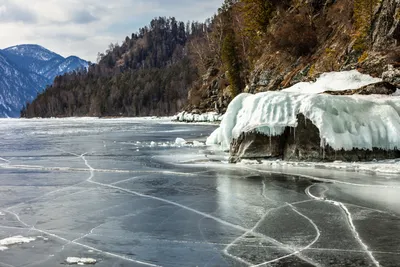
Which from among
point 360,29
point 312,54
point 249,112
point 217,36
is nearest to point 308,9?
point 312,54

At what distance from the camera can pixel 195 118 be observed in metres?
73.0

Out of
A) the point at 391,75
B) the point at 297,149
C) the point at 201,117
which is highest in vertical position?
the point at 391,75

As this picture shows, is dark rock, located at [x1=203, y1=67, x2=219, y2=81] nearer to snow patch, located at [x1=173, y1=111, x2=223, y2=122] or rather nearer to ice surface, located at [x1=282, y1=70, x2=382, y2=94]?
snow patch, located at [x1=173, y1=111, x2=223, y2=122]

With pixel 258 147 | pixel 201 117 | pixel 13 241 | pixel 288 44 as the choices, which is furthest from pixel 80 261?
pixel 201 117

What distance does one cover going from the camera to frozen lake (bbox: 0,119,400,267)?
20.6ft

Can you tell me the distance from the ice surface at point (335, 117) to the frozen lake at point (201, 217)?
220cm

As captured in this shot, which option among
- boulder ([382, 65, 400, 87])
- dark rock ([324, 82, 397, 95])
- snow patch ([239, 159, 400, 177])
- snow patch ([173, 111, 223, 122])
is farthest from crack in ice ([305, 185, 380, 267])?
snow patch ([173, 111, 223, 122])

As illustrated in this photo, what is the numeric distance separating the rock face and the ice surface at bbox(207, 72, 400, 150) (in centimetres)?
21

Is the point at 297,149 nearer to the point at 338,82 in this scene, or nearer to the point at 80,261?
the point at 338,82

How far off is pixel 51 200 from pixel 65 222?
7.66 feet

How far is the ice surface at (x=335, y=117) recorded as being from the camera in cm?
1641

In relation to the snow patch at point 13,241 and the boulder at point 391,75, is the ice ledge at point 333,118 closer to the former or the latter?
the boulder at point 391,75

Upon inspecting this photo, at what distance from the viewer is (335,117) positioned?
16.7m

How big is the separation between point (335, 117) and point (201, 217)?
32.3ft
